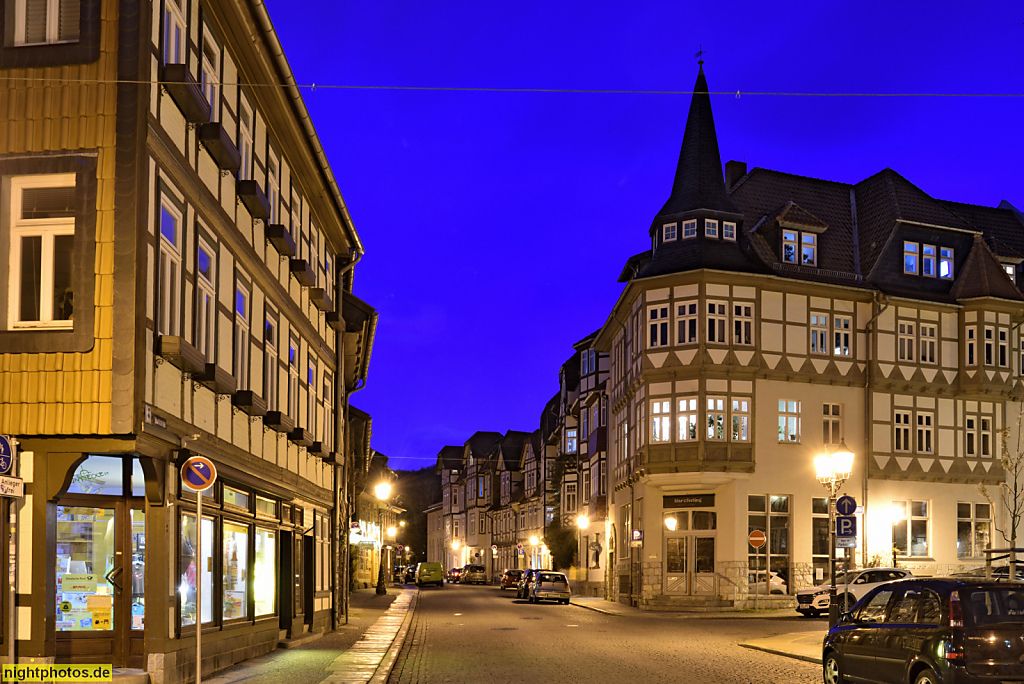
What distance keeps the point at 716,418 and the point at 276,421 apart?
878 inches

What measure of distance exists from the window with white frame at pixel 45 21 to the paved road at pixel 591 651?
1017 cm

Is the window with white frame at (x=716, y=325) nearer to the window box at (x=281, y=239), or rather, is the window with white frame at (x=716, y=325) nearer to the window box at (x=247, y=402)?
the window box at (x=281, y=239)

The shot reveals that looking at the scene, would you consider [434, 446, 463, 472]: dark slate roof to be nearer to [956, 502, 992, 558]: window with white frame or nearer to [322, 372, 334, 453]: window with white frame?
[956, 502, 992, 558]: window with white frame

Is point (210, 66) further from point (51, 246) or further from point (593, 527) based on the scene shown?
point (593, 527)

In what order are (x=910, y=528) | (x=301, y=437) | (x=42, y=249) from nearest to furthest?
(x=42, y=249) < (x=301, y=437) < (x=910, y=528)

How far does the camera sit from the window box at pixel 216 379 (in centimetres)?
1567

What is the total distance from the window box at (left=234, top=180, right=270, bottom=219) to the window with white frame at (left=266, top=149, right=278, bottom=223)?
4.71 feet

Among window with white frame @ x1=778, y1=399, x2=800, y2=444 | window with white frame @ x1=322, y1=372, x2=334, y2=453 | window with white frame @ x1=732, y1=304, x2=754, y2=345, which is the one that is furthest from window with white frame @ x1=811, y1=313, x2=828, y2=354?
window with white frame @ x1=322, y1=372, x2=334, y2=453

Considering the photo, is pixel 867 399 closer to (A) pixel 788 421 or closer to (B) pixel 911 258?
(A) pixel 788 421

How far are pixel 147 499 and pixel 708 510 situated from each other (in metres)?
28.8

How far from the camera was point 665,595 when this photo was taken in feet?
133

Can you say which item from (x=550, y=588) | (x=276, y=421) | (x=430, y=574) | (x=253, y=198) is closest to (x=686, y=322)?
(x=550, y=588)

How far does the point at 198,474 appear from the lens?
13.0 metres

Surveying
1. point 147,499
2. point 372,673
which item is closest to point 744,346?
point 372,673
